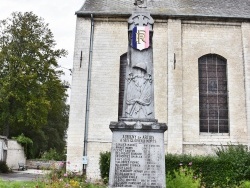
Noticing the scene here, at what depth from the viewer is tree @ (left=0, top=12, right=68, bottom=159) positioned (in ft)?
82.0

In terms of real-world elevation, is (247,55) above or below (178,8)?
below

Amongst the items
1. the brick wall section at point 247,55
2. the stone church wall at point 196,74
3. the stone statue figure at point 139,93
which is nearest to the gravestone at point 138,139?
the stone statue figure at point 139,93

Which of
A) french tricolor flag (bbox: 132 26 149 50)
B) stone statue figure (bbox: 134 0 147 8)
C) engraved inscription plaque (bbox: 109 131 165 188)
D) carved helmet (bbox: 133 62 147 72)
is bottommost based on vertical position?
engraved inscription plaque (bbox: 109 131 165 188)

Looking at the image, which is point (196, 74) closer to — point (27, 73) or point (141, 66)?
point (141, 66)

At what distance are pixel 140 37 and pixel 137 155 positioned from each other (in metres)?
2.69

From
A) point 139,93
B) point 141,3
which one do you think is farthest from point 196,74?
point 139,93

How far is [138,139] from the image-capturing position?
6602 millimetres

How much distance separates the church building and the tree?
10.3m

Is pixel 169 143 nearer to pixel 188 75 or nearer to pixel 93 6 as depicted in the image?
pixel 188 75

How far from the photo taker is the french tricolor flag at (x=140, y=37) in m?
7.38

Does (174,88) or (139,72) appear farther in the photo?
(174,88)

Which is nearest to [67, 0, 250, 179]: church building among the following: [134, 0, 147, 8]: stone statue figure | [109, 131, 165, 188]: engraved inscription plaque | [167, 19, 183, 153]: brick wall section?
[167, 19, 183, 153]: brick wall section

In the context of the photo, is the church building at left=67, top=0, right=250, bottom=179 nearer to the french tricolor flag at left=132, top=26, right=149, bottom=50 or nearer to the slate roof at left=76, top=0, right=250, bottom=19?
the slate roof at left=76, top=0, right=250, bottom=19

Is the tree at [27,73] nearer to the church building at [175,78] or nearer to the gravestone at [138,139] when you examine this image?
the church building at [175,78]
